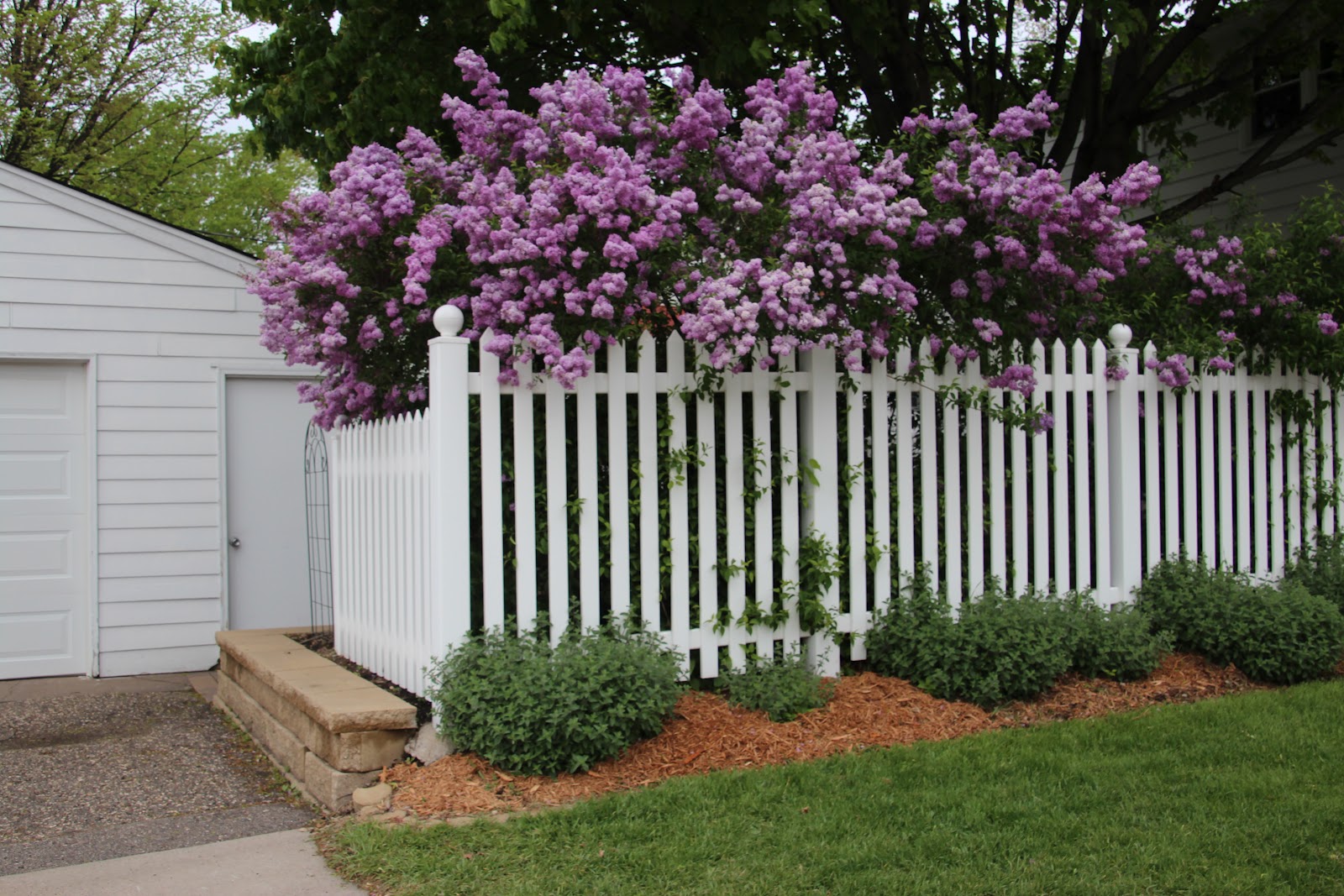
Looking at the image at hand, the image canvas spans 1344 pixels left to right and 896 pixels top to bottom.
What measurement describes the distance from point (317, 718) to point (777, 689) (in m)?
1.91

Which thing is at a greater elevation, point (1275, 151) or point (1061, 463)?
point (1275, 151)

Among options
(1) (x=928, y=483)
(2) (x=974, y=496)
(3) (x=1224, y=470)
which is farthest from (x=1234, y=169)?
(1) (x=928, y=483)

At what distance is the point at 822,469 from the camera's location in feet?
18.2

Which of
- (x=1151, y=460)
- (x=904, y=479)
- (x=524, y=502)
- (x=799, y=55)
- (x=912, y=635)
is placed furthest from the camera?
(x=799, y=55)

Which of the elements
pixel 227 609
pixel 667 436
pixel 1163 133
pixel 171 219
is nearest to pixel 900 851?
pixel 667 436

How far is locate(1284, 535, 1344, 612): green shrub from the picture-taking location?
6.73 m

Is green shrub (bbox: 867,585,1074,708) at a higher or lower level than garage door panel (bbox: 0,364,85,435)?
lower

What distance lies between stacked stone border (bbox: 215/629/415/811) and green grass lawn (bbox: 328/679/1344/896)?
0.40 meters

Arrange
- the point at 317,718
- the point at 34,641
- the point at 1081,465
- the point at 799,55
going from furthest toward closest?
1. the point at 799,55
2. the point at 34,641
3. the point at 1081,465
4. the point at 317,718

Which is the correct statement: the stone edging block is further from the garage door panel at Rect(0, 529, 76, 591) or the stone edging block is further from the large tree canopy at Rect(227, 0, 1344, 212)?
the large tree canopy at Rect(227, 0, 1344, 212)

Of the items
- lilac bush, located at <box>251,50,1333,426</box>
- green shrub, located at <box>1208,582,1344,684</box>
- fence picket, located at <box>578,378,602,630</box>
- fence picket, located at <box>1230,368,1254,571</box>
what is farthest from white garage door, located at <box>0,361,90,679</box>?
fence picket, located at <box>1230,368,1254,571</box>

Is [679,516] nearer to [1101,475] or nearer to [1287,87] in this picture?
[1101,475]

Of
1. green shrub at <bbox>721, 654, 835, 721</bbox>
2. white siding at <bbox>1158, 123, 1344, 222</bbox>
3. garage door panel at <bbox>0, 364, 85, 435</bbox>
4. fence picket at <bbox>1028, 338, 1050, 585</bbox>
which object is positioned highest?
white siding at <bbox>1158, 123, 1344, 222</bbox>

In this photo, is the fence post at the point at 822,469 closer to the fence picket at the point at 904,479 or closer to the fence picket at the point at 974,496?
the fence picket at the point at 904,479
